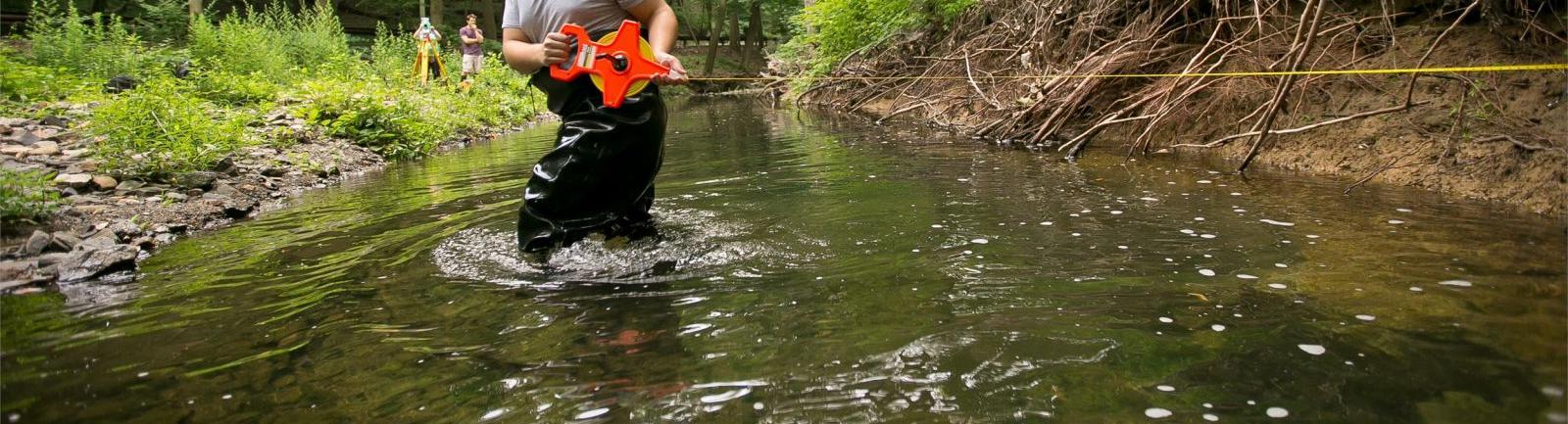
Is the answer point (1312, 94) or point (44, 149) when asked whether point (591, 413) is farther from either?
point (1312, 94)

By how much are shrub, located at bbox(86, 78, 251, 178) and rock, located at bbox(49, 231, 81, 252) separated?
1883 millimetres

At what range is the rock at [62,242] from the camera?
4082 mm

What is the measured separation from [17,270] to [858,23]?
46.6 feet

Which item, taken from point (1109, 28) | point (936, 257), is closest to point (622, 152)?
point (936, 257)

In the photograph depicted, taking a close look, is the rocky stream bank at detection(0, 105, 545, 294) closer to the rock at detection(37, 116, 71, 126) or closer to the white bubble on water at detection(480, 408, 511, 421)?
the rock at detection(37, 116, 71, 126)

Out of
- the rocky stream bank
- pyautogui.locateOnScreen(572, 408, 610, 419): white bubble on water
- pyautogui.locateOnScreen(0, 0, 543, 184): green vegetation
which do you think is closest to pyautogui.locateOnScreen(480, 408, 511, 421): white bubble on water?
pyautogui.locateOnScreen(572, 408, 610, 419): white bubble on water

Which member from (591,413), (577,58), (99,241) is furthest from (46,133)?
(591,413)

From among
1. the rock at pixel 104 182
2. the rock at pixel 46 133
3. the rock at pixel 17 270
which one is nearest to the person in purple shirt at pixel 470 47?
the rock at pixel 46 133

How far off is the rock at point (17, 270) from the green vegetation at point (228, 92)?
232 centimetres

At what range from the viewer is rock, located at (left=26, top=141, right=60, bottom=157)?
604cm

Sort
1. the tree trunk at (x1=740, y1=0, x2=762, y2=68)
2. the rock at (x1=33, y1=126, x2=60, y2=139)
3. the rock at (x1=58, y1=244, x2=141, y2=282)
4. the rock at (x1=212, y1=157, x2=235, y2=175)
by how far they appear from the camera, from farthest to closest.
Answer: the tree trunk at (x1=740, y1=0, x2=762, y2=68) → the rock at (x1=33, y1=126, x2=60, y2=139) → the rock at (x1=212, y1=157, x2=235, y2=175) → the rock at (x1=58, y1=244, x2=141, y2=282)

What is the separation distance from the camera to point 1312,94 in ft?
21.6

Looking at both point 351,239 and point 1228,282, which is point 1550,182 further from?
point 351,239

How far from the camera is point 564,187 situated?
3.66m
